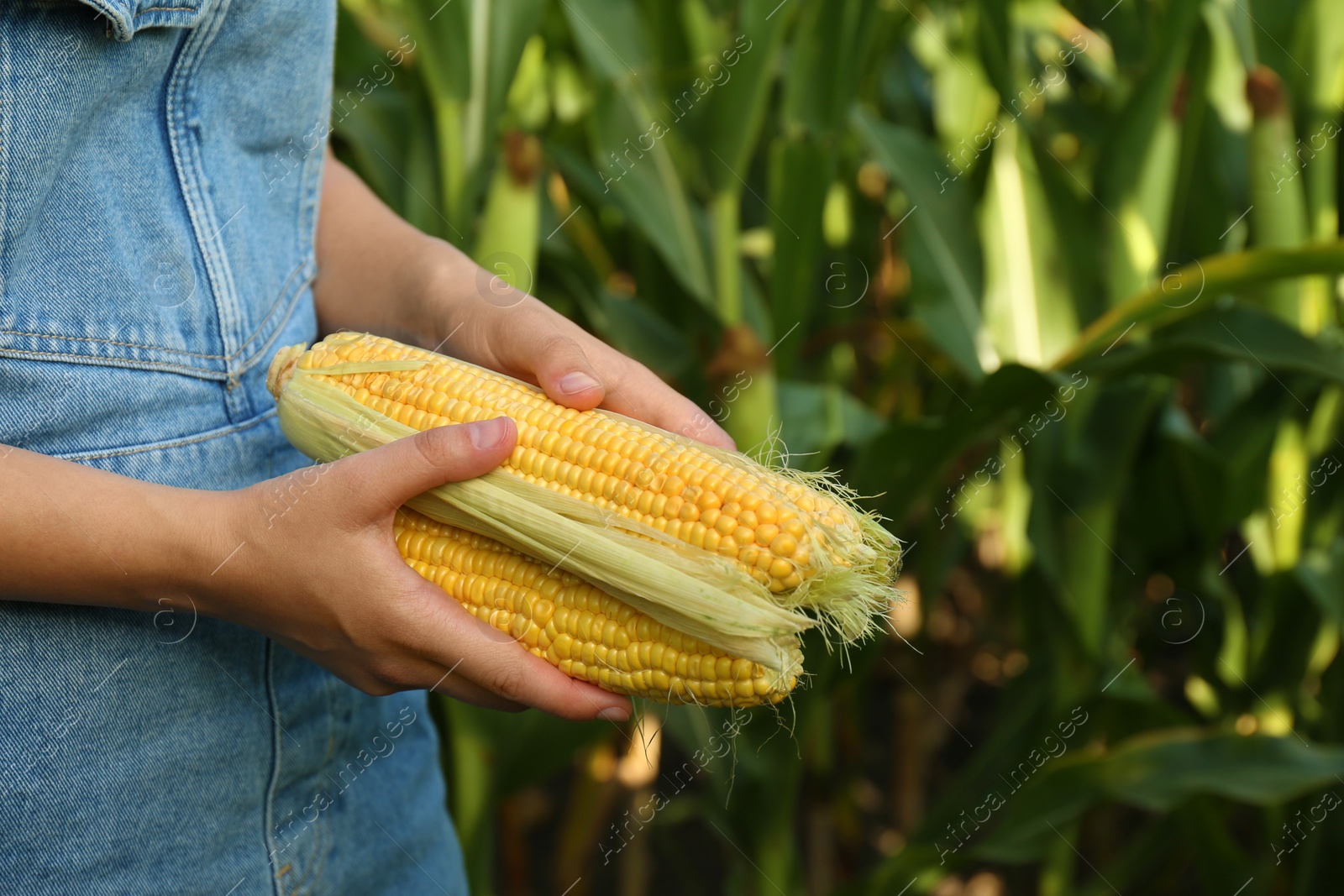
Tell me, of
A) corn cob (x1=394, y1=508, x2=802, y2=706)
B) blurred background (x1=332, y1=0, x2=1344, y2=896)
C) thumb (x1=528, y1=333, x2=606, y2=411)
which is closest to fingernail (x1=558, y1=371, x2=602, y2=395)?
thumb (x1=528, y1=333, x2=606, y2=411)

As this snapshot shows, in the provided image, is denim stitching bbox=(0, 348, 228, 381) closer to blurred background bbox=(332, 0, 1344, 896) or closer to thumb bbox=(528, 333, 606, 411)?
thumb bbox=(528, 333, 606, 411)

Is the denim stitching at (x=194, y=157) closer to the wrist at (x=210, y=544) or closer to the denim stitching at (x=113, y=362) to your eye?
the denim stitching at (x=113, y=362)

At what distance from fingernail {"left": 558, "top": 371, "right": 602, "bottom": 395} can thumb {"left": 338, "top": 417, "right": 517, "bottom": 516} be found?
8 centimetres

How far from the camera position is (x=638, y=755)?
6.27 feet

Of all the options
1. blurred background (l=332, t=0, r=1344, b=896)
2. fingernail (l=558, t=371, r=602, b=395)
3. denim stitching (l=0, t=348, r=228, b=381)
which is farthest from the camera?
blurred background (l=332, t=0, r=1344, b=896)

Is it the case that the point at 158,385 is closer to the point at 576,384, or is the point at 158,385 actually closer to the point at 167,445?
the point at 167,445

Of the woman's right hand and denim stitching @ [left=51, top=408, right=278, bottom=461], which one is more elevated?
the woman's right hand

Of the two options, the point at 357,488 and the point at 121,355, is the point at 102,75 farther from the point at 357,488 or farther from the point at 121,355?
the point at 357,488

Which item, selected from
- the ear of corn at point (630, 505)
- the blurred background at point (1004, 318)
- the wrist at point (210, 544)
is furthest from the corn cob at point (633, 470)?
the blurred background at point (1004, 318)

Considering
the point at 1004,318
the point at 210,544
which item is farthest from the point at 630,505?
the point at 1004,318

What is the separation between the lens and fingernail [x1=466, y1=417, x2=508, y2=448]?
570 mm

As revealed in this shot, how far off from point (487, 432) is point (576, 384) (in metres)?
0.09

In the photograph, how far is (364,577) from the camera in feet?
1.83

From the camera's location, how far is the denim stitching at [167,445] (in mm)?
555
